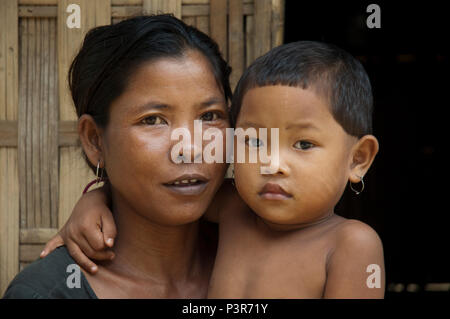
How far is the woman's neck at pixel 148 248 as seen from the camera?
2.00 metres

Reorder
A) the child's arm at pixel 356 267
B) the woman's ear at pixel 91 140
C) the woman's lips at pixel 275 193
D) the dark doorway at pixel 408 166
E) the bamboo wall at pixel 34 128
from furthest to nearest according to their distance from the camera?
1. the dark doorway at pixel 408 166
2. the bamboo wall at pixel 34 128
3. the woman's ear at pixel 91 140
4. the woman's lips at pixel 275 193
5. the child's arm at pixel 356 267

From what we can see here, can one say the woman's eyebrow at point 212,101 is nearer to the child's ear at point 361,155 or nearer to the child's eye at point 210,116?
the child's eye at point 210,116

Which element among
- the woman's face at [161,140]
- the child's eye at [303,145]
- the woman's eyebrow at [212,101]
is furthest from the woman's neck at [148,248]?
the child's eye at [303,145]

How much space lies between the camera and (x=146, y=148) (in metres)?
1.82

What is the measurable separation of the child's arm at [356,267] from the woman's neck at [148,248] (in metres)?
0.56

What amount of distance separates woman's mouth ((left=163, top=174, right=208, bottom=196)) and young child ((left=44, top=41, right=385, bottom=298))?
0.12m

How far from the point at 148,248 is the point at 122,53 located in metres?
0.62

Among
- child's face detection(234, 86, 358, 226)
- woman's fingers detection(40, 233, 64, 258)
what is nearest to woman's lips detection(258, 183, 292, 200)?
child's face detection(234, 86, 358, 226)

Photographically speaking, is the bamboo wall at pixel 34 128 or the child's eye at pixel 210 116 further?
the bamboo wall at pixel 34 128

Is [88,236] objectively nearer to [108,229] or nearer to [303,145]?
[108,229]

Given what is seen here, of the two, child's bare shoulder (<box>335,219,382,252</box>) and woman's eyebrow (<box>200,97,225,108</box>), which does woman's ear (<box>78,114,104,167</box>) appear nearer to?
woman's eyebrow (<box>200,97,225,108</box>)

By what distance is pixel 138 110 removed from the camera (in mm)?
1832

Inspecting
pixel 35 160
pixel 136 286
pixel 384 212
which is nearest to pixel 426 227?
pixel 384 212

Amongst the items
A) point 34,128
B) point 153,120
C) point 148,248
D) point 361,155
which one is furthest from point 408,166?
point 153,120
